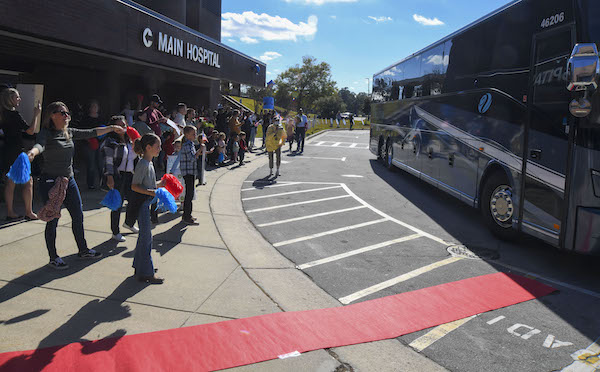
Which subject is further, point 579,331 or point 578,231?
point 578,231

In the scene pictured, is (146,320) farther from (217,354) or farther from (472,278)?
(472,278)

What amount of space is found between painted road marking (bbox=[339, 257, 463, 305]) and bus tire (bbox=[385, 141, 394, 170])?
968cm

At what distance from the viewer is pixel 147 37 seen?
14008 millimetres

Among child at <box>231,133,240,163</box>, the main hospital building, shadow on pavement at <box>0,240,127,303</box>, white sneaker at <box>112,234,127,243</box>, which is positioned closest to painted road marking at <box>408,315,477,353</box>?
shadow on pavement at <box>0,240,127,303</box>

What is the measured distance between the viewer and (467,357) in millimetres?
4137

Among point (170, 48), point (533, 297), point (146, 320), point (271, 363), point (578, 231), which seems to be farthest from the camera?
point (170, 48)

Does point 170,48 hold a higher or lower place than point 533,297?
higher

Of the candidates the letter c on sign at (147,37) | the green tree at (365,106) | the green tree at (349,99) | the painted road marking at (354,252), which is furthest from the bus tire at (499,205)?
the green tree at (349,99)

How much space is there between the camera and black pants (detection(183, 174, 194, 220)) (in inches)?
316

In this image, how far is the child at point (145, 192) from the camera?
205 inches

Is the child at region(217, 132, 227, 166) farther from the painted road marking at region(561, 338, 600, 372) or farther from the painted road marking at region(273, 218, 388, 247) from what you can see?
the painted road marking at region(561, 338, 600, 372)

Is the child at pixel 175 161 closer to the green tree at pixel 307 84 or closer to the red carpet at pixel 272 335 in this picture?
the red carpet at pixel 272 335

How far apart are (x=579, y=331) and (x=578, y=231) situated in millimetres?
1805

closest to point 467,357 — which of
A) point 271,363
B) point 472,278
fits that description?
point 271,363
